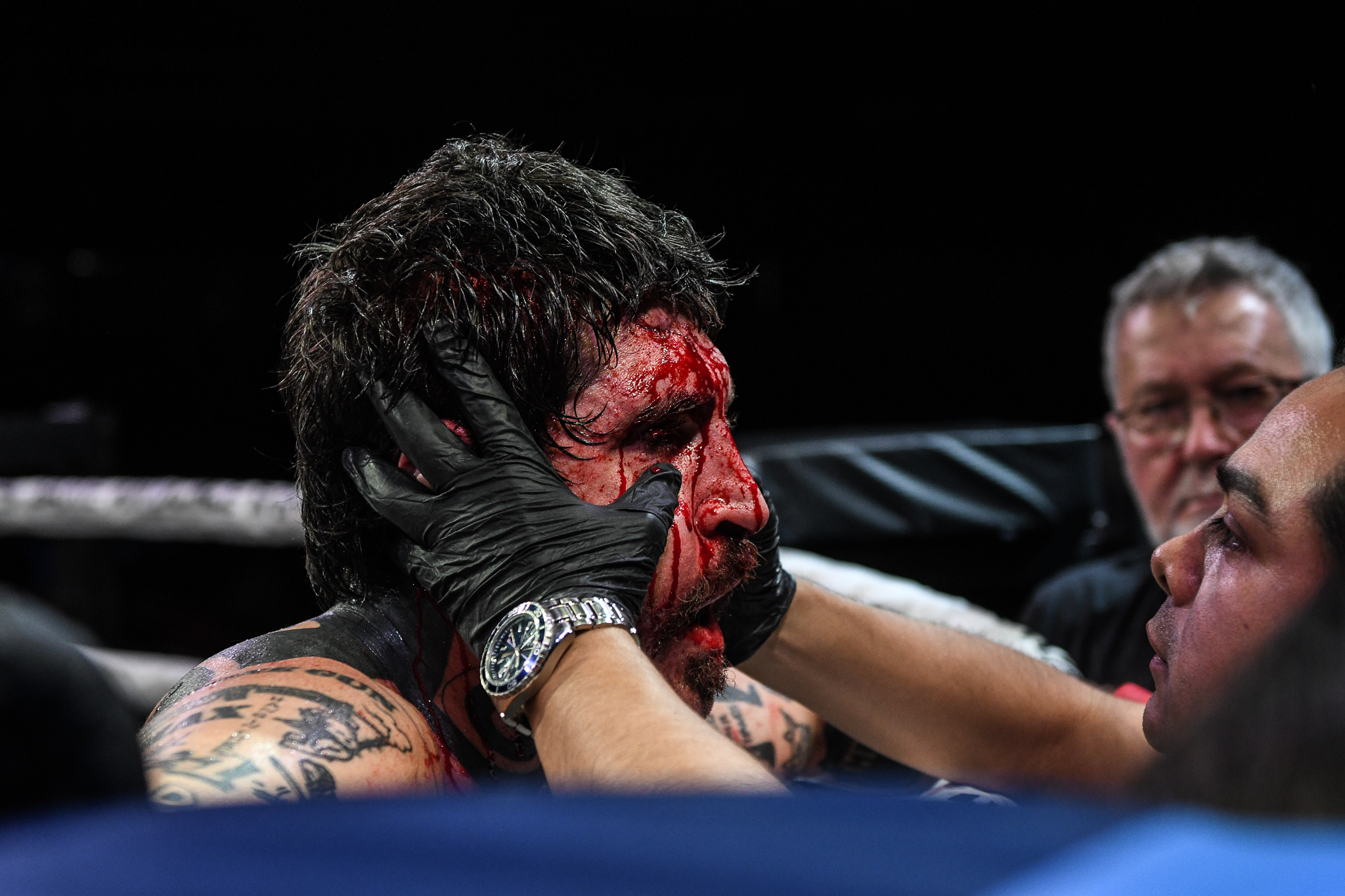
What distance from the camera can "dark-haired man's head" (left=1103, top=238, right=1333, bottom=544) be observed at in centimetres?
218

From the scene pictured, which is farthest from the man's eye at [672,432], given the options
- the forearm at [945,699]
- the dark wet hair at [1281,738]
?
the dark wet hair at [1281,738]

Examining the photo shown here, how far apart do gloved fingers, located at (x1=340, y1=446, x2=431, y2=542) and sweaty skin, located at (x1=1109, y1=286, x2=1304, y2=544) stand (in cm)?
171

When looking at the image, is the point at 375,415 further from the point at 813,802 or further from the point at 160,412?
the point at 160,412

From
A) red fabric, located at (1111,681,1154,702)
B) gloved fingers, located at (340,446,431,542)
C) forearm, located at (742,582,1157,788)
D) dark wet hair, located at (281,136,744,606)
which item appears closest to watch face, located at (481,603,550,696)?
gloved fingers, located at (340,446,431,542)

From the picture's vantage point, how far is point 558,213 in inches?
46.6

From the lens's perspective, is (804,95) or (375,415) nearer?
(375,415)

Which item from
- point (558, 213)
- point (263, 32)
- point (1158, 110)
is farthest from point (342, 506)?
point (1158, 110)

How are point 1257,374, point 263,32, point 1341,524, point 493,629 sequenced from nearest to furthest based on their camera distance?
point 1341,524, point 493,629, point 1257,374, point 263,32

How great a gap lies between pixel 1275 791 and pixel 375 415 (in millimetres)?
961

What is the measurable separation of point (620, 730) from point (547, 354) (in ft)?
1.40

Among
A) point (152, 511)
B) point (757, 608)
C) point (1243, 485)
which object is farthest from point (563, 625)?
point (152, 511)

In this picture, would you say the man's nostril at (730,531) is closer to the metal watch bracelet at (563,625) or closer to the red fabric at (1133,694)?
the metal watch bracelet at (563,625)

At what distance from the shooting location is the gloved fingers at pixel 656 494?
107 centimetres

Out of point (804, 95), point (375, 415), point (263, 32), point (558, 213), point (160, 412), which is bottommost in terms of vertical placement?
point (160, 412)
